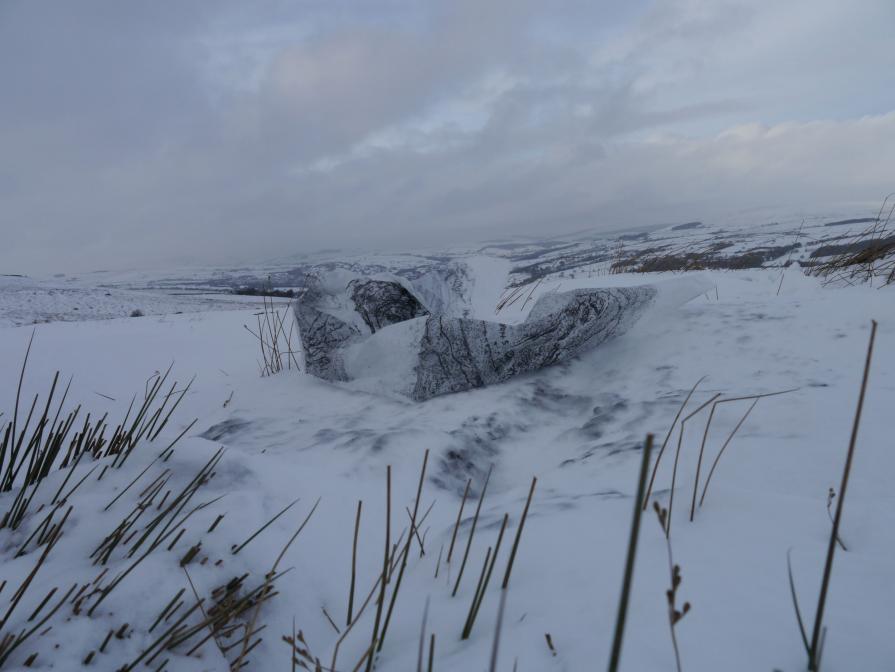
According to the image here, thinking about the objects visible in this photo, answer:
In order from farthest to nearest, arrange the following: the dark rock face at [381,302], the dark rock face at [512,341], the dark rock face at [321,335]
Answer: the dark rock face at [381,302] → the dark rock face at [321,335] → the dark rock face at [512,341]

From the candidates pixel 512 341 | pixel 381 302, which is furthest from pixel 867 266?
pixel 381 302

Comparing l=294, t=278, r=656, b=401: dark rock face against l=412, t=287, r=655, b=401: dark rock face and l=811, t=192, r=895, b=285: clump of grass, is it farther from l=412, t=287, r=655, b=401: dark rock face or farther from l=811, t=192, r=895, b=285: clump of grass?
l=811, t=192, r=895, b=285: clump of grass

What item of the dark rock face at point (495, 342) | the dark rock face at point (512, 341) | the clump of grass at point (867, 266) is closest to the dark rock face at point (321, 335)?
the dark rock face at point (495, 342)

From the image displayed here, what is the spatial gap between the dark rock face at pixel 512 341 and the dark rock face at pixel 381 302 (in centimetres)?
51

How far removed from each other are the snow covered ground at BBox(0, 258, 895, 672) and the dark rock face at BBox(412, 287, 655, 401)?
0.11 metres

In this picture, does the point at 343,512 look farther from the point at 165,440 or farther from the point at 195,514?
the point at 165,440

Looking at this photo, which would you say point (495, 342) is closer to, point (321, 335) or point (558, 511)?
point (321, 335)

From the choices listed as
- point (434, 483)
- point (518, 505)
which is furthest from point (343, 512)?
point (518, 505)

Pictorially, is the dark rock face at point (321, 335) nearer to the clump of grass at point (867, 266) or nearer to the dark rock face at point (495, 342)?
the dark rock face at point (495, 342)

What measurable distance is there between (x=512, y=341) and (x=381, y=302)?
0.90m

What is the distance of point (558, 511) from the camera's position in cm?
117

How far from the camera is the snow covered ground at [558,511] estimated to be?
69cm

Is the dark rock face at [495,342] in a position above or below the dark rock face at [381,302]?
below

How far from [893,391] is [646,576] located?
52.9 inches
